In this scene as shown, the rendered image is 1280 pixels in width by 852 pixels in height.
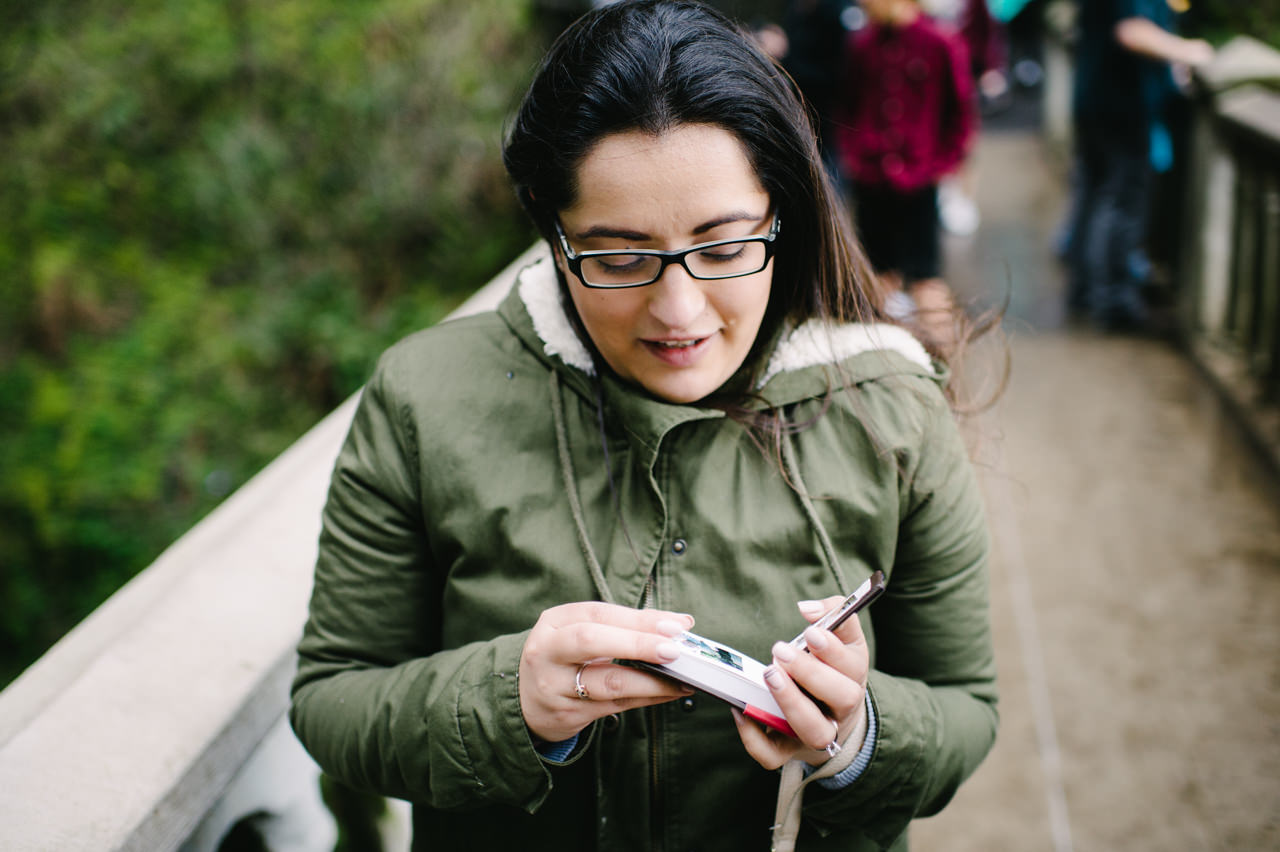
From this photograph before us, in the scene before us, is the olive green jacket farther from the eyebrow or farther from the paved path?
the paved path

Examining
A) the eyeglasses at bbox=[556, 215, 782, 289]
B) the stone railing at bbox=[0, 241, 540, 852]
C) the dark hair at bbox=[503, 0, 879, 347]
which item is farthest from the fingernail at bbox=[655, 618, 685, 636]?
the stone railing at bbox=[0, 241, 540, 852]

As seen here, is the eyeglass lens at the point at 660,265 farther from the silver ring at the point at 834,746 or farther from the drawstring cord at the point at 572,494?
the silver ring at the point at 834,746

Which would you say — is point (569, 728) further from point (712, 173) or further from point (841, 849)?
point (712, 173)

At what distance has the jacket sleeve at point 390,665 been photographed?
1.35 meters

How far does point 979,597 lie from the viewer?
158 centimetres

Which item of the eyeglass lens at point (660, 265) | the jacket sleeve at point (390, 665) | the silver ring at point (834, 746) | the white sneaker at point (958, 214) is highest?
the eyeglass lens at point (660, 265)

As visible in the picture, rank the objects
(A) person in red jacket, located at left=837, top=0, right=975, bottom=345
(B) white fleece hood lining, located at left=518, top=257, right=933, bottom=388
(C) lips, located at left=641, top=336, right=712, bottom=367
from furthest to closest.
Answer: (A) person in red jacket, located at left=837, top=0, right=975, bottom=345, (B) white fleece hood lining, located at left=518, top=257, right=933, bottom=388, (C) lips, located at left=641, top=336, right=712, bottom=367

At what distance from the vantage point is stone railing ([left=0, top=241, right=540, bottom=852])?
147 centimetres

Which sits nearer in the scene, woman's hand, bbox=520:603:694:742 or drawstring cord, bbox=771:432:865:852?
woman's hand, bbox=520:603:694:742

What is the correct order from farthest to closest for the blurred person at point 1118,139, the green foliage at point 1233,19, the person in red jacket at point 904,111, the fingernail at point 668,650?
the green foliage at point 1233,19, the blurred person at point 1118,139, the person in red jacket at point 904,111, the fingernail at point 668,650

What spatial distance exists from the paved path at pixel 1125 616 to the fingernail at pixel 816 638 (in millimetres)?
741

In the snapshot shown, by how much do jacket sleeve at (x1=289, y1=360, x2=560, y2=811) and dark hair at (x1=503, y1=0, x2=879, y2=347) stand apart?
44 cm

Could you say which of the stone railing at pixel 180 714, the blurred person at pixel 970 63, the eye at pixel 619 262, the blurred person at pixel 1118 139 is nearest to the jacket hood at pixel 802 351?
the eye at pixel 619 262

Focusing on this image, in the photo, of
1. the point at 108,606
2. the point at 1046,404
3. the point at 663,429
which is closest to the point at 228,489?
the point at 108,606
